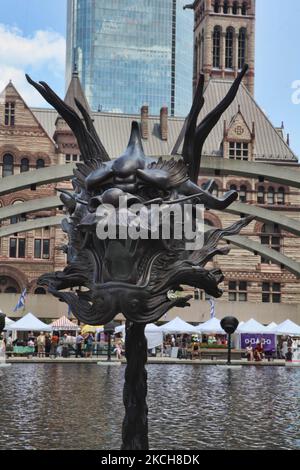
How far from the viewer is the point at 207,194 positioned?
28.5ft

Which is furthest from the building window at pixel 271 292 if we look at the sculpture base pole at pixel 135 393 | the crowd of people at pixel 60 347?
the sculpture base pole at pixel 135 393

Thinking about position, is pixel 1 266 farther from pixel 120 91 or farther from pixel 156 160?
pixel 120 91

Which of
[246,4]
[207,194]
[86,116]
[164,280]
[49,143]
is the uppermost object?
[246,4]

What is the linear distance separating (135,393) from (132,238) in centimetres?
168

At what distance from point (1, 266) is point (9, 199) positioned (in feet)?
14.5

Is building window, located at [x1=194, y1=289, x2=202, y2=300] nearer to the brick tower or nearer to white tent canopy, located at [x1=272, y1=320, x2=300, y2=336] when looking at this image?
white tent canopy, located at [x1=272, y1=320, x2=300, y2=336]

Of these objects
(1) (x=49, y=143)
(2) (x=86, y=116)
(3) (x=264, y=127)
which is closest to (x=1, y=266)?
(1) (x=49, y=143)

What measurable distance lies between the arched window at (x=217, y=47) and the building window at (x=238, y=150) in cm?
1949

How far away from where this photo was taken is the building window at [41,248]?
57375mm

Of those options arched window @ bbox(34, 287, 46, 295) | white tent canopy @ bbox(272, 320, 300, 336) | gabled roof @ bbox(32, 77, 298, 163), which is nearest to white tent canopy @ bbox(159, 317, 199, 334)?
white tent canopy @ bbox(272, 320, 300, 336)

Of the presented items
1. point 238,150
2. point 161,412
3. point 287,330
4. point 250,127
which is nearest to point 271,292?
point 238,150

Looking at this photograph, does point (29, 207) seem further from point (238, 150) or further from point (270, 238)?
point (238, 150)

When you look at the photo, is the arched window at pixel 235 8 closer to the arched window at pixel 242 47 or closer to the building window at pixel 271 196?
the arched window at pixel 242 47

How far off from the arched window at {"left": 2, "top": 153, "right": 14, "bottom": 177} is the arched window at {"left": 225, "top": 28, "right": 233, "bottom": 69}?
96.7ft
